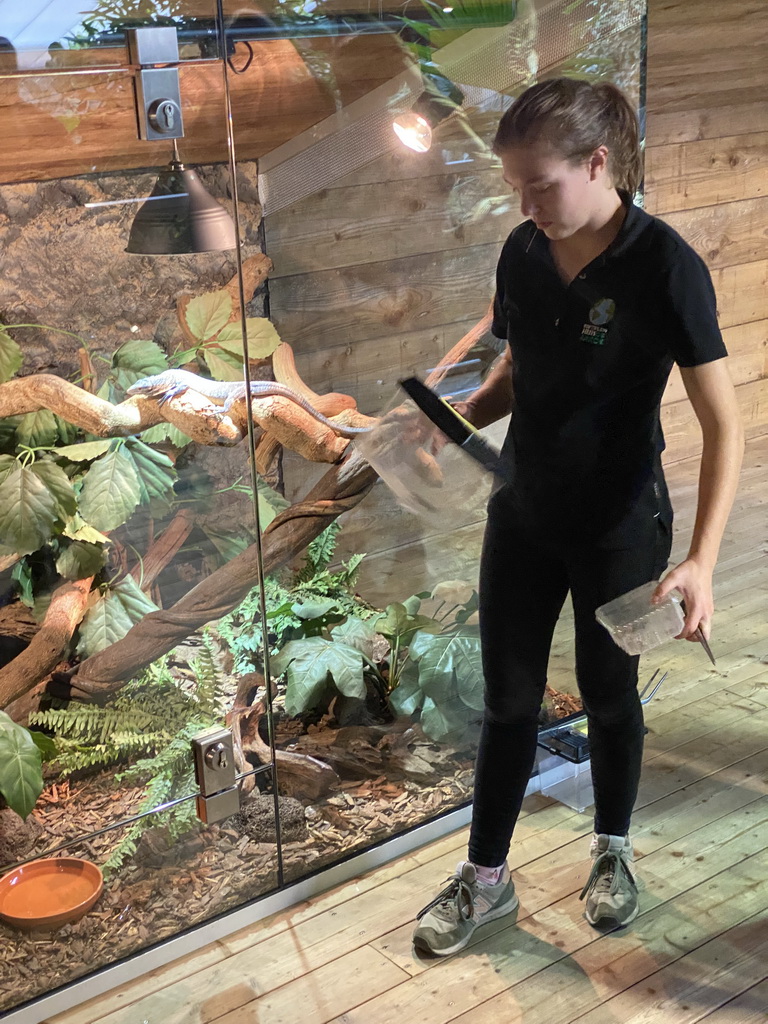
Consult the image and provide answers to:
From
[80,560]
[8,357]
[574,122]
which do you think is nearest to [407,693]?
[80,560]

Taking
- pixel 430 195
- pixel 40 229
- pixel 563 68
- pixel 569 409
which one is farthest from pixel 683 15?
pixel 40 229

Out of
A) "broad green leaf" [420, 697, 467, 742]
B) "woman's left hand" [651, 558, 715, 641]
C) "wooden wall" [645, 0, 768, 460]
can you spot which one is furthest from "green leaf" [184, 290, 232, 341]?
"wooden wall" [645, 0, 768, 460]

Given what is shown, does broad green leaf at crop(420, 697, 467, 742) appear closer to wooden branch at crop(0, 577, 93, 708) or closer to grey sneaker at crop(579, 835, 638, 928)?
grey sneaker at crop(579, 835, 638, 928)

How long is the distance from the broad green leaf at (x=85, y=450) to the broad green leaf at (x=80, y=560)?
0.39 ft

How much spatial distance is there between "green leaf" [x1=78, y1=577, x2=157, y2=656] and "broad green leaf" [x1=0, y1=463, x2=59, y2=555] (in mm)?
134

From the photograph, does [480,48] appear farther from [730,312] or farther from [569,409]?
[730,312]

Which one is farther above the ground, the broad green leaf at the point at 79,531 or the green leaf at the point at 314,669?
the broad green leaf at the point at 79,531

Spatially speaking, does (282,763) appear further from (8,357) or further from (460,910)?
(8,357)

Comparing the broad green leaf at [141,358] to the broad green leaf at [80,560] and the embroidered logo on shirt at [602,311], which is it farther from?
the embroidered logo on shirt at [602,311]

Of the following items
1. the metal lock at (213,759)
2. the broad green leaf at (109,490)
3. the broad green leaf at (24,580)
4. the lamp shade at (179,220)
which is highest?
the lamp shade at (179,220)

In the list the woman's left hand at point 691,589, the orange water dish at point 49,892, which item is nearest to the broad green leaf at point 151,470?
the orange water dish at point 49,892

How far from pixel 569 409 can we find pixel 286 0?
0.67 meters

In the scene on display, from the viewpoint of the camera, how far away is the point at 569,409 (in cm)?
147

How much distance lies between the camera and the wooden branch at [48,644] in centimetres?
151
